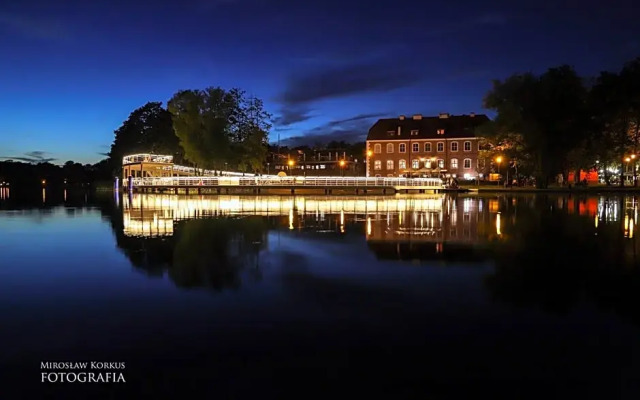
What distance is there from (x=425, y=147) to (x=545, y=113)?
3186 centimetres

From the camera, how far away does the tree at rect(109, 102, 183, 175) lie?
79.2m

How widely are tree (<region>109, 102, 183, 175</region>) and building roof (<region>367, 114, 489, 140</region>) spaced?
3367 cm

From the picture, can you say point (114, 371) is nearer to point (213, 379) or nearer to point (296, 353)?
point (213, 379)

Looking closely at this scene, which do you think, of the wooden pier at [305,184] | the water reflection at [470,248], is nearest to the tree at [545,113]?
the wooden pier at [305,184]

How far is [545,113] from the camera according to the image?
181ft

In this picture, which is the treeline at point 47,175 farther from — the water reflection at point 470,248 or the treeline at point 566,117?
the water reflection at point 470,248

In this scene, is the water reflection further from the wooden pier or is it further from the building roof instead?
the building roof

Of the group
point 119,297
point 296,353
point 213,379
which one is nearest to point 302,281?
point 119,297

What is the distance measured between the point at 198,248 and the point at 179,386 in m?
8.66

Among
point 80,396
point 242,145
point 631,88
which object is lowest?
point 80,396

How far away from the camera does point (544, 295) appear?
842cm

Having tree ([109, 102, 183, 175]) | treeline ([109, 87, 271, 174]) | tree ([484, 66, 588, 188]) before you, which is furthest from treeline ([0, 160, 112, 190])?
tree ([484, 66, 588, 188])

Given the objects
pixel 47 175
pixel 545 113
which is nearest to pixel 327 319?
pixel 545 113

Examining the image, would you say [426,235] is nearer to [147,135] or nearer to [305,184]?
[305,184]
